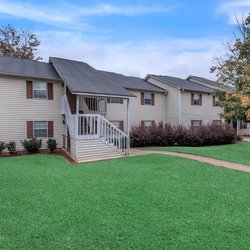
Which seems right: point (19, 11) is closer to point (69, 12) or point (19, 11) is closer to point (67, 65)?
point (69, 12)

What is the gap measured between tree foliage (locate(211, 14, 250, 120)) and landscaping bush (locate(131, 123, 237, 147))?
394 cm

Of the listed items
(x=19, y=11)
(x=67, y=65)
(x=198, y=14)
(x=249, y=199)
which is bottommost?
(x=249, y=199)

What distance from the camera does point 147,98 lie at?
2120 centimetres

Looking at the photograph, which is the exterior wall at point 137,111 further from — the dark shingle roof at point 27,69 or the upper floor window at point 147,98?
the dark shingle roof at point 27,69

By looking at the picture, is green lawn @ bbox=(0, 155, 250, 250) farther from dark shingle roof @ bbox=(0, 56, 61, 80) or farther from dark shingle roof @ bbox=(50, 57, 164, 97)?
dark shingle roof @ bbox=(0, 56, 61, 80)

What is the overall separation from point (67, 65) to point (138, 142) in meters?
7.32

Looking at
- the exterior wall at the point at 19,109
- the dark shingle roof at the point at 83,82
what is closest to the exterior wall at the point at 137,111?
the dark shingle roof at the point at 83,82

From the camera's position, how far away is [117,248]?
364 cm

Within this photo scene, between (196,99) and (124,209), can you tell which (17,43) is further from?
(124,209)

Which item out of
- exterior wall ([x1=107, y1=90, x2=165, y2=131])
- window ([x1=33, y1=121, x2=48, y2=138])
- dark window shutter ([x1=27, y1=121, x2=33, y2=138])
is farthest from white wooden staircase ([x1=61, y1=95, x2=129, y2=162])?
exterior wall ([x1=107, y1=90, x2=165, y2=131])

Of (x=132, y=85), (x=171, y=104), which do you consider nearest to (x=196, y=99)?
(x=171, y=104)

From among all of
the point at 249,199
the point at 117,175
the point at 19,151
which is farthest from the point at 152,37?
the point at 249,199

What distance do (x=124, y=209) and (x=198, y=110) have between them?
20056 mm

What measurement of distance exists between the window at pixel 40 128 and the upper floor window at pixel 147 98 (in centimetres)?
855
